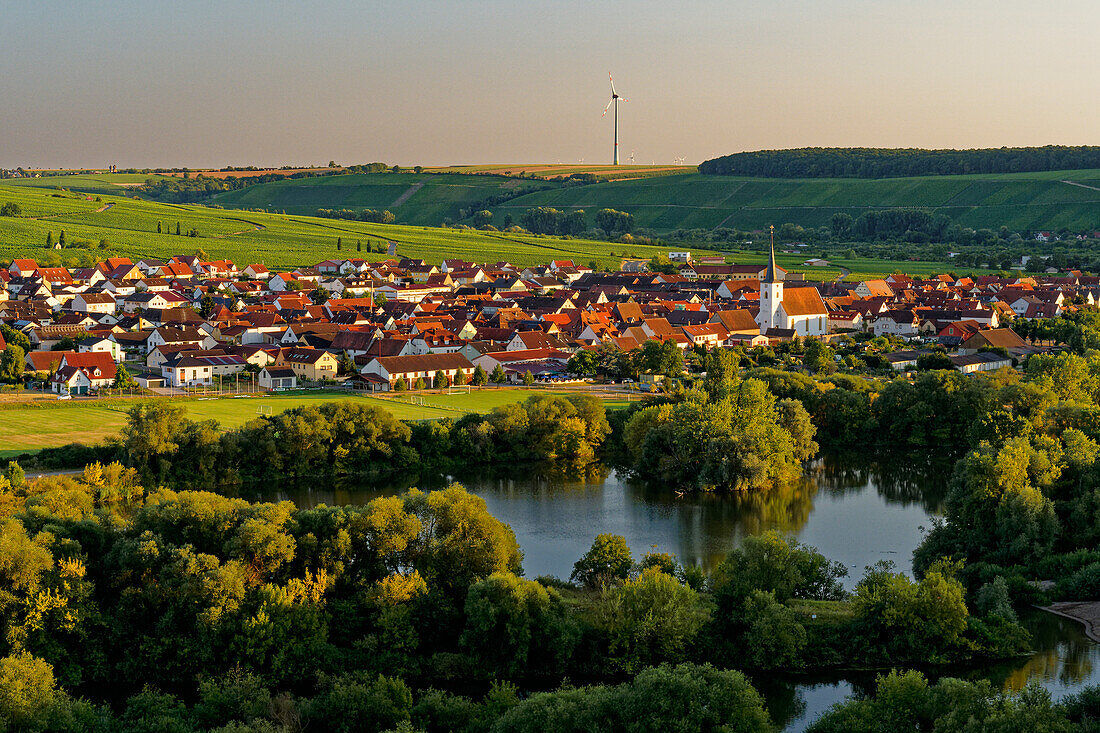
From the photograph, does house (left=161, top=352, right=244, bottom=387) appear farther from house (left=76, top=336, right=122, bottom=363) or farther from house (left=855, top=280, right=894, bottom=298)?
house (left=855, top=280, right=894, bottom=298)

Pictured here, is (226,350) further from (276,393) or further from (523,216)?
(523,216)

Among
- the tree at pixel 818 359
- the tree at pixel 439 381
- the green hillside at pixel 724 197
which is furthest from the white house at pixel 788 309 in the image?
the green hillside at pixel 724 197

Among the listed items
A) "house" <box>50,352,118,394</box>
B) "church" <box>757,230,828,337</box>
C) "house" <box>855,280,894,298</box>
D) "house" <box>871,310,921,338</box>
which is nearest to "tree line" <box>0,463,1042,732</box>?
"house" <box>50,352,118,394</box>

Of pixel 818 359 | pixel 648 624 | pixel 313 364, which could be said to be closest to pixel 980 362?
pixel 818 359

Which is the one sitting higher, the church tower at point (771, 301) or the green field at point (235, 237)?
the green field at point (235, 237)

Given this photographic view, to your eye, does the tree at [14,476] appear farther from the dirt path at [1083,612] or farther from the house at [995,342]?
the house at [995,342]

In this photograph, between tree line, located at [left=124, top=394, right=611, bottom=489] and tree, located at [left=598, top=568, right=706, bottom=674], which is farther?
tree line, located at [left=124, top=394, right=611, bottom=489]

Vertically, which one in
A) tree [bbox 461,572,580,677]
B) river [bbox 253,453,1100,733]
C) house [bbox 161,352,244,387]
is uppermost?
house [bbox 161,352,244,387]

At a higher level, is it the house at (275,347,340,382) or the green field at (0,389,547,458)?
the house at (275,347,340,382)
